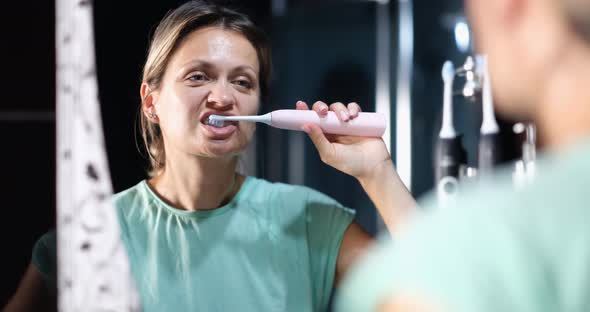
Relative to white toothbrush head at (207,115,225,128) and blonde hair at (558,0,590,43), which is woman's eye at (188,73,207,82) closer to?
white toothbrush head at (207,115,225,128)

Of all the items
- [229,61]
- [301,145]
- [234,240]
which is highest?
[229,61]

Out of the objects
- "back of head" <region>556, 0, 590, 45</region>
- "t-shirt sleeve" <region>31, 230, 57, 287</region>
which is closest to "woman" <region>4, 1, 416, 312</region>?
"t-shirt sleeve" <region>31, 230, 57, 287</region>

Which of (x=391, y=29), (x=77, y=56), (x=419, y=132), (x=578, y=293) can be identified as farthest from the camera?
(x=391, y=29)

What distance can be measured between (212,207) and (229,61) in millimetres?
177

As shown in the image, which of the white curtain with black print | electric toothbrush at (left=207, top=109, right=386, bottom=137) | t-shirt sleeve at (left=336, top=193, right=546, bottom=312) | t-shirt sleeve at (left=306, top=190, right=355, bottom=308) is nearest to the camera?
t-shirt sleeve at (left=336, top=193, right=546, bottom=312)

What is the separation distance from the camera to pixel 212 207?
0.73 meters

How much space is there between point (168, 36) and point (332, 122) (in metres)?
0.21

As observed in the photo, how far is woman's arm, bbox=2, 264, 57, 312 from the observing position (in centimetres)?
55

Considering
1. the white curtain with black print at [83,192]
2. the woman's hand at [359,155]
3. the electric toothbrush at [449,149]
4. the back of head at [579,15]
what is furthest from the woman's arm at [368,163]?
the back of head at [579,15]

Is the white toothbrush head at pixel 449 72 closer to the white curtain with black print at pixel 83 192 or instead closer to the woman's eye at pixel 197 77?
the woman's eye at pixel 197 77

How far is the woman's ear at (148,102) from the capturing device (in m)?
0.65

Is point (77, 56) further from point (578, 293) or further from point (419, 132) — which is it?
point (419, 132)

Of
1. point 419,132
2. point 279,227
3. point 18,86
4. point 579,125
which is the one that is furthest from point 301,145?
point 579,125

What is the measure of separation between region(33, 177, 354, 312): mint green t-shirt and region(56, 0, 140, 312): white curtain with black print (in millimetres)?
110
